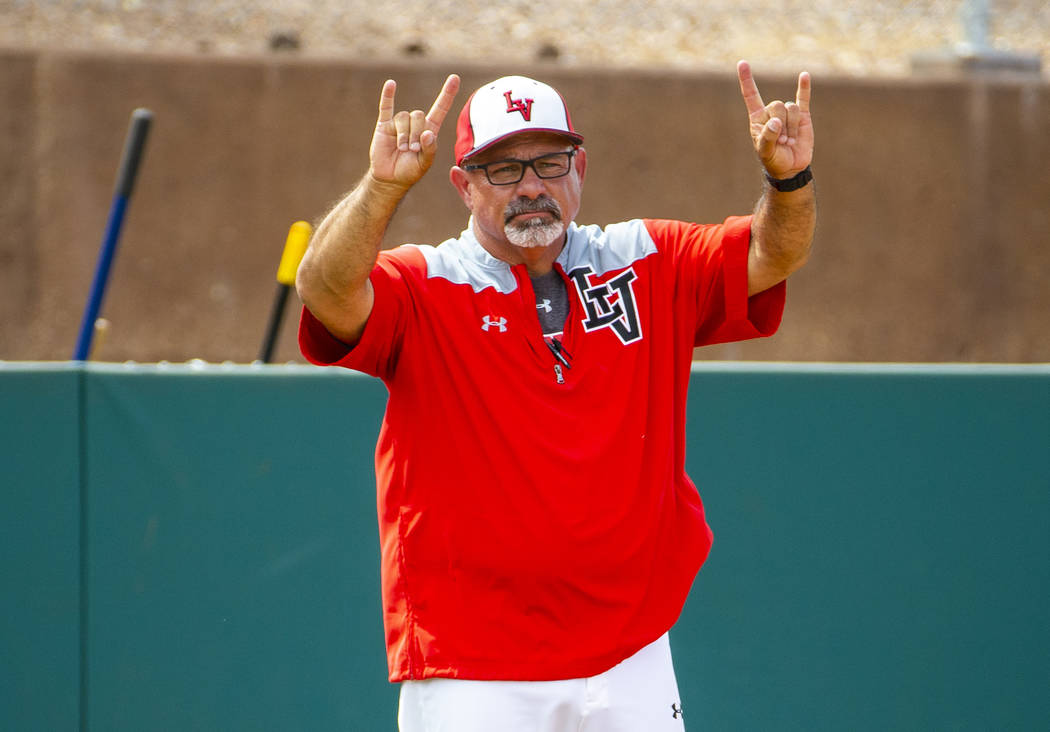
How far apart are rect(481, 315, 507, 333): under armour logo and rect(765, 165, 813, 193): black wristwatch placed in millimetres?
728

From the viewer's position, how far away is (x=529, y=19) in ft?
31.2

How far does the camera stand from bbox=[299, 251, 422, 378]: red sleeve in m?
2.56

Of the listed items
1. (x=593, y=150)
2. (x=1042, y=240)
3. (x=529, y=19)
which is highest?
(x=529, y=19)

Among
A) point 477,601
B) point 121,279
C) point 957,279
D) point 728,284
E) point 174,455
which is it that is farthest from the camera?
point 957,279

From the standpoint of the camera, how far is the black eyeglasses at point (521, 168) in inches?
106

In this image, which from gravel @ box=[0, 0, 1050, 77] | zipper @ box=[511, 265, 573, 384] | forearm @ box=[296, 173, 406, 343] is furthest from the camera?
gravel @ box=[0, 0, 1050, 77]

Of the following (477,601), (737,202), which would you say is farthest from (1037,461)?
(737,202)

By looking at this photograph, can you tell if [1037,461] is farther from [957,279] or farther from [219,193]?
[219,193]

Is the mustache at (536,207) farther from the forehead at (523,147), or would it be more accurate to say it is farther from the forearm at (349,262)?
the forearm at (349,262)

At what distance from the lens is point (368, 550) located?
384 centimetres

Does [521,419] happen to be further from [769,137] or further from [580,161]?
[769,137]

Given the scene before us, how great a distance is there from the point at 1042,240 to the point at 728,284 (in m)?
5.86

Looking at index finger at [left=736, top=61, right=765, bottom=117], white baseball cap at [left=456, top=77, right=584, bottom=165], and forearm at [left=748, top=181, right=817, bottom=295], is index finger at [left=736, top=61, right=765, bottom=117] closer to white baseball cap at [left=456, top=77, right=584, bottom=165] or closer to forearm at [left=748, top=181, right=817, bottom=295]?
forearm at [left=748, top=181, right=817, bottom=295]

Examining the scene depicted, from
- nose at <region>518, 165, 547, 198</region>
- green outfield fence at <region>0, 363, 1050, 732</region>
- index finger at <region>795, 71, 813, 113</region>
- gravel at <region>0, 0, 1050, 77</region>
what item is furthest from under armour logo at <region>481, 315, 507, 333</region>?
gravel at <region>0, 0, 1050, 77</region>
